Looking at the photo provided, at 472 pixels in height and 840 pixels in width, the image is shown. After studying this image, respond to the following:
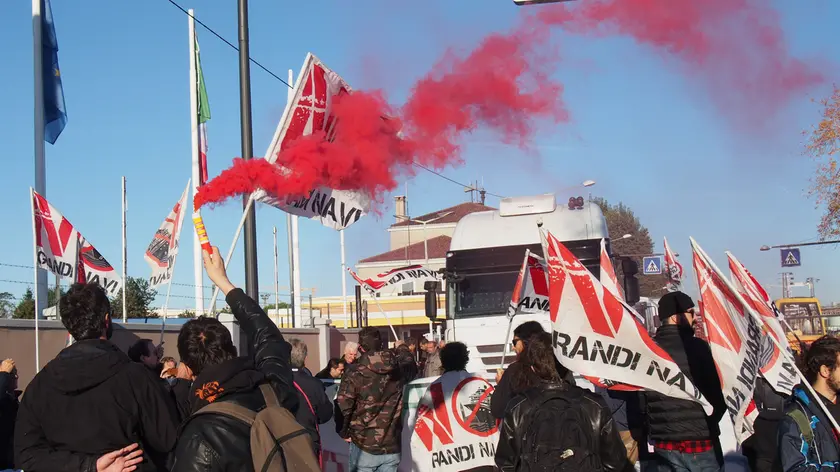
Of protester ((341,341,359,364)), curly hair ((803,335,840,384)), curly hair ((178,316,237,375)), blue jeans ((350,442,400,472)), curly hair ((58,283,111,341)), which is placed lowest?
blue jeans ((350,442,400,472))

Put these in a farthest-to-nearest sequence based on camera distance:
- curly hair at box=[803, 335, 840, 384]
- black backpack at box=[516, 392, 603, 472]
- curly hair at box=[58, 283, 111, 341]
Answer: curly hair at box=[803, 335, 840, 384], black backpack at box=[516, 392, 603, 472], curly hair at box=[58, 283, 111, 341]

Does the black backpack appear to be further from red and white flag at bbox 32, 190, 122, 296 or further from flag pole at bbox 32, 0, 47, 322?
flag pole at bbox 32, 0, 47, 322

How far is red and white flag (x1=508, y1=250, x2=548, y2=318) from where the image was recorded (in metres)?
11.9

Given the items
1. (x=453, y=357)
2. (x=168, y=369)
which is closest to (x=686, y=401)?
(x=453, y=357)

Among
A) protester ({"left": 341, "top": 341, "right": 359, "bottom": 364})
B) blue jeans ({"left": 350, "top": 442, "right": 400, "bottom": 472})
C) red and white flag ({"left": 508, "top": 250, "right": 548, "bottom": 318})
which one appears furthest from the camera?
red and white flag ({"left": 508, "top": 250, "right": 548, "bottom": 318})

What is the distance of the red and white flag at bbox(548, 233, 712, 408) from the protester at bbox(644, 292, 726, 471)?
0.55 m

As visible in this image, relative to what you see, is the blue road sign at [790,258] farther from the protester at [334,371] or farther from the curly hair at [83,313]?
the curly hair at [83,313]

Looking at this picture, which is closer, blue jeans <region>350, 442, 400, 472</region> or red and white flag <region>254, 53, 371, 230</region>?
blue jeans <region>350, 442, 400, 472</region>

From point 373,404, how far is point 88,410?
3700 millimetres

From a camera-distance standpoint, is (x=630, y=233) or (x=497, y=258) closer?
(x=497, y=258)

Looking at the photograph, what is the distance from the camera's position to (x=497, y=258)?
47.9 ft

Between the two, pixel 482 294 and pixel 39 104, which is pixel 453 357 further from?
pixel 39 104

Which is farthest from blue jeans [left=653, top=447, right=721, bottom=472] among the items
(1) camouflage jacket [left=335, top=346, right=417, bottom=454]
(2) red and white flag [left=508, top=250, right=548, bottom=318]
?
(2) red and white flag [left=508, top=250, right=548, bottom=318]

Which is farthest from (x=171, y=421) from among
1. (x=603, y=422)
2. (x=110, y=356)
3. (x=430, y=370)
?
(x=430, y=370)
